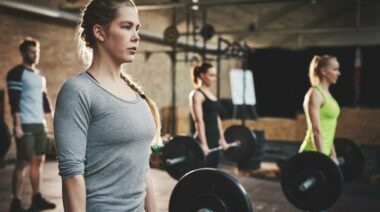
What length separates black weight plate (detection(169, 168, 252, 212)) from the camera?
6.68 feet

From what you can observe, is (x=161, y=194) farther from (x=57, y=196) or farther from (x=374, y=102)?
(x=374, y=102)

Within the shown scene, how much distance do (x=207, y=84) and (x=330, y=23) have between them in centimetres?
851

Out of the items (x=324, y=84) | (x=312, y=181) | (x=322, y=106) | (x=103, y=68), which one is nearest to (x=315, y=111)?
(x=322, y=106)

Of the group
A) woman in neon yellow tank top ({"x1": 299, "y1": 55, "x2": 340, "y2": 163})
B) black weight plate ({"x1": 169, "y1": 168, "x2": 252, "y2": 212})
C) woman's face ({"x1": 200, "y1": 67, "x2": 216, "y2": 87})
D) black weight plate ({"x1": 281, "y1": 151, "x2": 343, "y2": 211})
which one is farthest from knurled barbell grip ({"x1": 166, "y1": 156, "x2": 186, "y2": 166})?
black weight plate ({"x1": 169, "y1": 168, "x2": 252, "y2": 212})

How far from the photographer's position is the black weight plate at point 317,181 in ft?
9.21

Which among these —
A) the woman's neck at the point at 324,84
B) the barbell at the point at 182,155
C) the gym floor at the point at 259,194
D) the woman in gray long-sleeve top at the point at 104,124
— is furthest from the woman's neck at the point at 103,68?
the gym floor at the point at 259,194

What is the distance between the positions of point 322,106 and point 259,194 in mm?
1839

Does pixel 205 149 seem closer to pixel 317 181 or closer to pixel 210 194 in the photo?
pixel 317 181

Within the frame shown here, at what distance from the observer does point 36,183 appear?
335 centimetres

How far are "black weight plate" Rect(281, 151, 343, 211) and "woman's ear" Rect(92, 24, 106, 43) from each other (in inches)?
84.0

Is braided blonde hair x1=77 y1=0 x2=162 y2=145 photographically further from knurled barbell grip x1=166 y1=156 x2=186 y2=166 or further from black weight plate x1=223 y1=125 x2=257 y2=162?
black weight plate x1=223 y1=125 x2=257 y2=162

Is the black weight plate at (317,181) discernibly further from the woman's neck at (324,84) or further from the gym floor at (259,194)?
the gym floor at (259,194)

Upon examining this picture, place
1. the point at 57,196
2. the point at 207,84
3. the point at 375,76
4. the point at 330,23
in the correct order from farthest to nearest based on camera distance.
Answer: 1. the point at 330,23
2. the point at 375,76
3. the point at 57,196
4. the point at 207,84

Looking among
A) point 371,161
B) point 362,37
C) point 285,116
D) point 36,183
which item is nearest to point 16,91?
point 36,183
